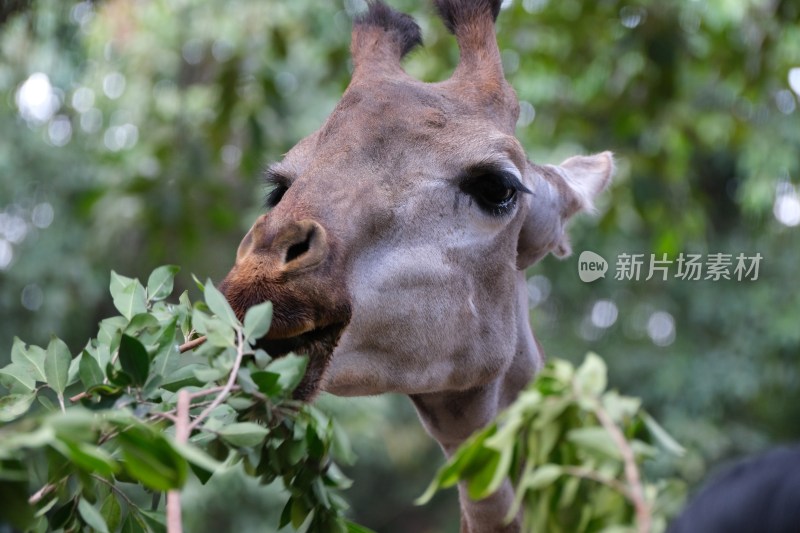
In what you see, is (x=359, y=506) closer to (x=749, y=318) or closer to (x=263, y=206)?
(x=749, y=318)

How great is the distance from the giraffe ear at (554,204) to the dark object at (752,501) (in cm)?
151

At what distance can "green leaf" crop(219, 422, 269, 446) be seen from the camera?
1679 mm

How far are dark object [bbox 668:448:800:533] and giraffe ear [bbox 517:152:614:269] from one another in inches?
59.5

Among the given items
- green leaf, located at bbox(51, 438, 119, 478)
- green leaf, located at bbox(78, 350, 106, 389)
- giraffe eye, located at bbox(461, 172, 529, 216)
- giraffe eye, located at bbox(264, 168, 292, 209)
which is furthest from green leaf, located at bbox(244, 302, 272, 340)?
giraffe eye, located at bbox(461, 172, 529, 216)

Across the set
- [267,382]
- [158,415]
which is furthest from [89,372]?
[267,382]

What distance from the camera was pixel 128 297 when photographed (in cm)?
204

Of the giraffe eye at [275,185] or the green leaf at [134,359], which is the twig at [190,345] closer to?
the green leaf at [134,359]

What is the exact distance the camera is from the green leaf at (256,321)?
1771 mm

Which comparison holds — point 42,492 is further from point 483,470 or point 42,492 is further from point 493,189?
point 493,189

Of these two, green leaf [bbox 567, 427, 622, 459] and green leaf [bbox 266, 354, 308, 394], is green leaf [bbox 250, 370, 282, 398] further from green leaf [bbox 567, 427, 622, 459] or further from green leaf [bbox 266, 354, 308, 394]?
green leaf [bbox 567, 427, 622, 459]

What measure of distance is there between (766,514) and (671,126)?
5.97 metres

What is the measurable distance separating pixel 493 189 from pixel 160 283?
3.27ft

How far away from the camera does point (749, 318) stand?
1226 centimetres

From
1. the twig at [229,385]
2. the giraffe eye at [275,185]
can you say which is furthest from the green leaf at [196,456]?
the giraffe eye at [275,185]
